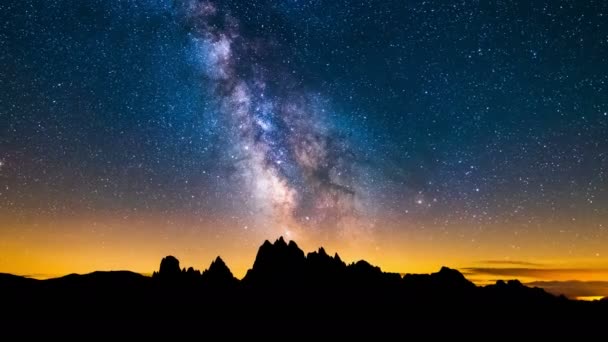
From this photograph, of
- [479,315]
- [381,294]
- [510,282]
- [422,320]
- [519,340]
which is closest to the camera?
[519,340]

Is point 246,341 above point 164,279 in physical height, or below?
below

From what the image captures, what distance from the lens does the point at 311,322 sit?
97750 millimetres

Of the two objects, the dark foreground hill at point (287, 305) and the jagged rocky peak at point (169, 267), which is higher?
the jagged rocky peak at point (169, 267)

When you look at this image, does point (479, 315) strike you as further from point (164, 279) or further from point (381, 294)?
point (164, 279)

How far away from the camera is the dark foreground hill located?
281ft

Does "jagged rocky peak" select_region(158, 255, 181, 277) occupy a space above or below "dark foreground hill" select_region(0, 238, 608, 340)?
above

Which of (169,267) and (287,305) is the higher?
(169,267)

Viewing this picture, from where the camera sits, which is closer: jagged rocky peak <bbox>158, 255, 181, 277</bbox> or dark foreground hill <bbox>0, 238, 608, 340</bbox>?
dark foreground hill <bbox>0, 238, 608, 340</bbox>

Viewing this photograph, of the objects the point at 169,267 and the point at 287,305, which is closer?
the point at 287,305

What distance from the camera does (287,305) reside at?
366 feet

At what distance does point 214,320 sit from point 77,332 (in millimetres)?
29127

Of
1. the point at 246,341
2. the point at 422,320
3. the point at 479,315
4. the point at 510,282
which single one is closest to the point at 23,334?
the point at 246,341

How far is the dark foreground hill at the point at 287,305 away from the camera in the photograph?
281ft

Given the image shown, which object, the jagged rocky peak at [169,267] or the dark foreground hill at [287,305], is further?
the jagged rocky peak at [169,267]
